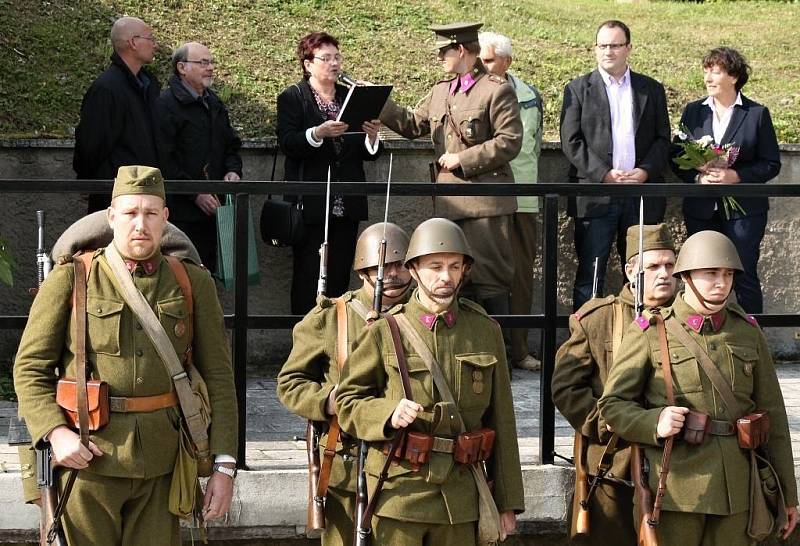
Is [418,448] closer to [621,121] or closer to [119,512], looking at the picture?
[119,512]

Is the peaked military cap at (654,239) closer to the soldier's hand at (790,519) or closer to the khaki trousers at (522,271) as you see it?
the soldier's hand at (790,519)

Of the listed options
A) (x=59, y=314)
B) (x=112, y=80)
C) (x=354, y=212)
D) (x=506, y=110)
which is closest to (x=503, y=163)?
(x=506, y=110)

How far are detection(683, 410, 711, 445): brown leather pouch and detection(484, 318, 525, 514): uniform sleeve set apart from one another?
74cm

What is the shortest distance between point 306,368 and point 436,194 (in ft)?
3.78

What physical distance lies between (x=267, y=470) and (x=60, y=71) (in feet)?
17.3

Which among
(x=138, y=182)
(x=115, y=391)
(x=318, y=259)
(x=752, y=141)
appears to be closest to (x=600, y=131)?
(x=752, y=141)

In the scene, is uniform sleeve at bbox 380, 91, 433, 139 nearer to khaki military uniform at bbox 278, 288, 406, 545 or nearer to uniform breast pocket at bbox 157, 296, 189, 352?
khaki military uniform at bbox 278, 288, 406, 545

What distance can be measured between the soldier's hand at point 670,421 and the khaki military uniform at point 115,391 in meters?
1.73

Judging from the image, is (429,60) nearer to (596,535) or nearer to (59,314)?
(596,535)

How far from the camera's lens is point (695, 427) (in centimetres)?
618

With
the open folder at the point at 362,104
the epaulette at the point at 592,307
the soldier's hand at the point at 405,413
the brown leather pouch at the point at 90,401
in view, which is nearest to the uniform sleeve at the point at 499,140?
the open folder at the point at 362,104

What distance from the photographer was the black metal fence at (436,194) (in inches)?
266

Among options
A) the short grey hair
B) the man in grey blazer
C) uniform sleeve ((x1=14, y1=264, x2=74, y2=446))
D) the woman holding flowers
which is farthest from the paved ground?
the short grey hair

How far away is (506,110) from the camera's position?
8742 millimetres
